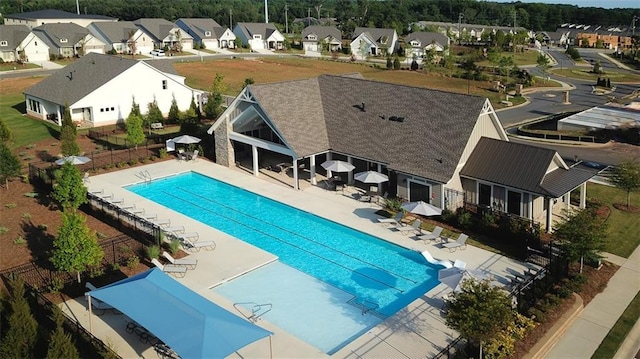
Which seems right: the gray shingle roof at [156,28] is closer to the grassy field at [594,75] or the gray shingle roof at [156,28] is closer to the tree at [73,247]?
the grassy field at [594,75]

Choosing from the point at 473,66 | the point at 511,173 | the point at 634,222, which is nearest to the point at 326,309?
the point at 511,173

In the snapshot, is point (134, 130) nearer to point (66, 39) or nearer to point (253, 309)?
point (253, 309)

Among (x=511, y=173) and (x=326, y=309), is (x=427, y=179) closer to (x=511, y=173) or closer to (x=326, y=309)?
(x=511, y=173)

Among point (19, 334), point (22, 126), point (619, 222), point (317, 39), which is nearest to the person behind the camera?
point (19, 334)

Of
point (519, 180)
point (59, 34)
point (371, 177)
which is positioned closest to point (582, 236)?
point (519, 180)

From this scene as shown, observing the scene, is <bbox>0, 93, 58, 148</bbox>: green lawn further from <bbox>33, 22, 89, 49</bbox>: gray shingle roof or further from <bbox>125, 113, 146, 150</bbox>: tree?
<bbox>33, 22, 89, 49</bbox>: gray shingle roof

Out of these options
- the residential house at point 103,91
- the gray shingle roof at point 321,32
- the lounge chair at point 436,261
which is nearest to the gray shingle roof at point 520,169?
the lounge chair at point 436,261
